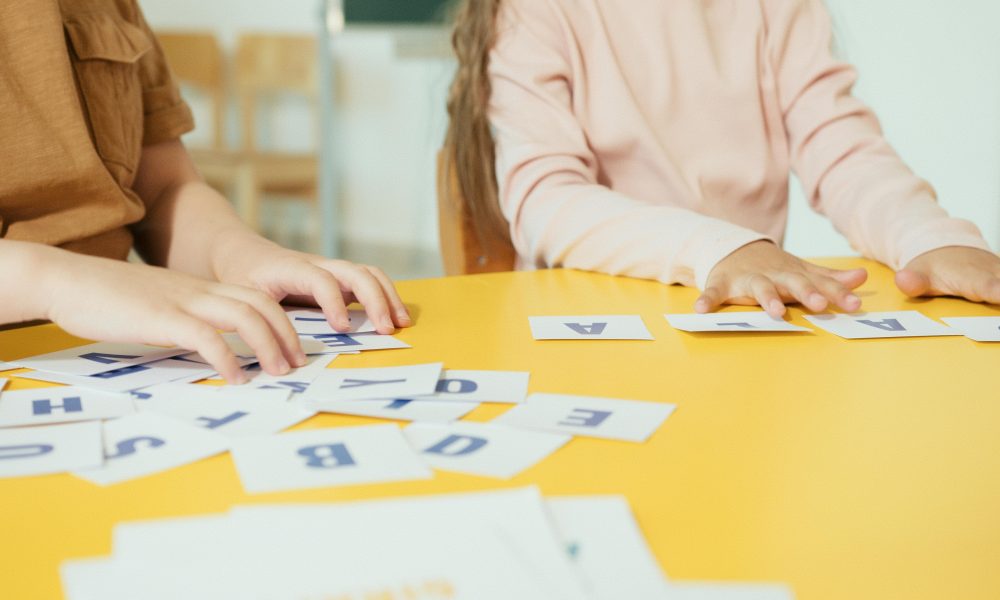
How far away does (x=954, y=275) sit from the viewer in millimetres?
811

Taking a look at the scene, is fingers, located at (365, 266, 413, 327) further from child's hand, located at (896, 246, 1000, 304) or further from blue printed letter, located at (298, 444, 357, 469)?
child's hand, located at (896, 246, 1000, 304)

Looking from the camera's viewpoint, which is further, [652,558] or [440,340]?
[440,340]

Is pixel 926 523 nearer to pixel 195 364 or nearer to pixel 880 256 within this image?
pixel 195 364

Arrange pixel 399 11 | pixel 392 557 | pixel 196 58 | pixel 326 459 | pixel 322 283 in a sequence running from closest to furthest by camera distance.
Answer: pixel 392 557 → pixel 326 459 → pixel 322 283 → pixel 399 11 → pixel 196 58

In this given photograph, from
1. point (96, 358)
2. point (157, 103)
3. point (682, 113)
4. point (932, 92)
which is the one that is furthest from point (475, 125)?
point (932, 92)

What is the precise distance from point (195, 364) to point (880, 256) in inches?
29.0

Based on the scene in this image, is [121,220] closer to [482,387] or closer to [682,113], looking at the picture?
[482,387]

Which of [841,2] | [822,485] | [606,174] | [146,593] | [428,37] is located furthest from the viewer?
[428,37]

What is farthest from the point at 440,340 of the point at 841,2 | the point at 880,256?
the point at 841,2

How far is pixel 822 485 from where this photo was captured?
15.5 inches

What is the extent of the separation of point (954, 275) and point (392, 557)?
0.67m

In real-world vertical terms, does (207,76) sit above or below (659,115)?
below

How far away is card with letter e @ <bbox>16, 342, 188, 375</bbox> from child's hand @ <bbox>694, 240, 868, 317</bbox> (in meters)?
0.41

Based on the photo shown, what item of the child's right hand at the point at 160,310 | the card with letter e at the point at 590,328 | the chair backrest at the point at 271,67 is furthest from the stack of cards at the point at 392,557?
the chair backrest at the point at 271,67
